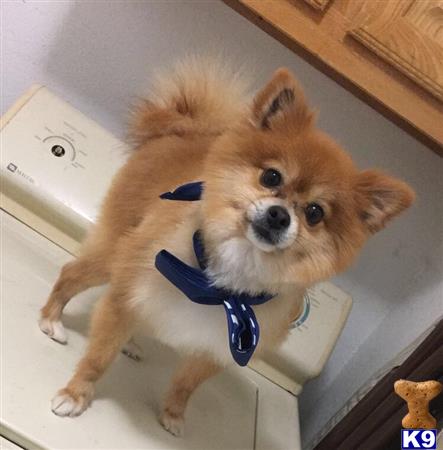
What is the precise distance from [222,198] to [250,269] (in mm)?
121

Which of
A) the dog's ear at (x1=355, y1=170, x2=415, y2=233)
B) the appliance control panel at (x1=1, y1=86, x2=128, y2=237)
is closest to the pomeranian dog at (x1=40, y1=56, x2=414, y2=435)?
the dog's ear at (x1=355, y1=170, x2=415, y2=233)

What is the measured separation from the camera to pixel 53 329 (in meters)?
1.07

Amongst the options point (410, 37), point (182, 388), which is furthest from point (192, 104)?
point (182, 388)

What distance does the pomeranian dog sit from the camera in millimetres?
894

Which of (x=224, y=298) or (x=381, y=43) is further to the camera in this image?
(x=381, y=43)

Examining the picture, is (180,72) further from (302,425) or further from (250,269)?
(302,425)

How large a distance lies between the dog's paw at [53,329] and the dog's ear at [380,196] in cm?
59

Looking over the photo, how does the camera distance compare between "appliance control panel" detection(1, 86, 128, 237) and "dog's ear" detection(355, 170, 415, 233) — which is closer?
"dog's ear" detection(355, 170, 415, 233)

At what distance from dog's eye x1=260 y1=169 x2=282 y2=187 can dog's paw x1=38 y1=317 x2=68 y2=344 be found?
0.48 metres

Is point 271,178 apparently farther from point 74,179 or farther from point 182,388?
point 74,179

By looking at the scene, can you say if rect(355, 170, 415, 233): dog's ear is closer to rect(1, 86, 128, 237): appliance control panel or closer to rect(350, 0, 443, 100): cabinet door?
rect(350, 0, 443, 100): cabinet door

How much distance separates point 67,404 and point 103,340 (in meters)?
0.13

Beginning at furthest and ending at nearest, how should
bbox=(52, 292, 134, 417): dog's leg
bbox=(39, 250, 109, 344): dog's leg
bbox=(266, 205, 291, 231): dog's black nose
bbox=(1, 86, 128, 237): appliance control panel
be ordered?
bbox=(1, 86, 128, 237): appliance control panel
bbox=(39, 250, 109, 344): dog's leg
bbox=(52, 292, 134, 417): dog's leg
bbox=(266, 205, 291, 231): dog's black nose

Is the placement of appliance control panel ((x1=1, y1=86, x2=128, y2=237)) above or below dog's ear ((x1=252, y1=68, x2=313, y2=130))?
below
